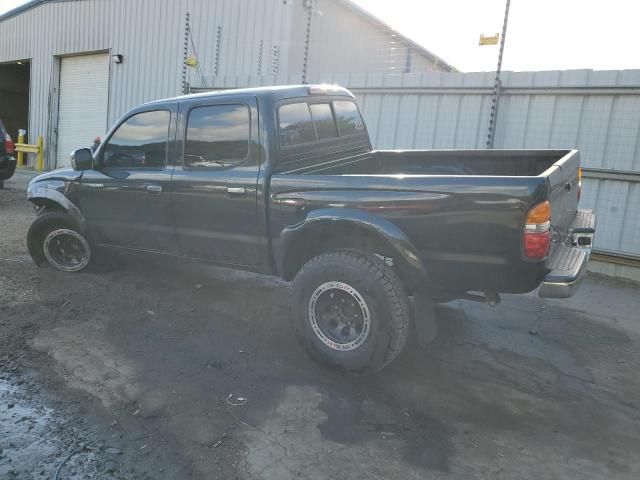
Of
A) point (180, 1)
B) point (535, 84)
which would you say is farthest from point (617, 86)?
point (180, 1)

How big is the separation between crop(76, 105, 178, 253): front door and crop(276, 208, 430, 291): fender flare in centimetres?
162

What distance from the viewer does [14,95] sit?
80.2 feet

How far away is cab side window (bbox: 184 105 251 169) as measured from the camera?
4.02 metres

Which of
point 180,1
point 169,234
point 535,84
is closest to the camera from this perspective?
point 169,234

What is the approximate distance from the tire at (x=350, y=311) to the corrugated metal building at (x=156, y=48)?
6195 mm

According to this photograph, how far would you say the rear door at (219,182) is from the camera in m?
3.95

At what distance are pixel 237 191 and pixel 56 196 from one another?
2.36 metres

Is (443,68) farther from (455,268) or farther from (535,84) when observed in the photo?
(455,268)

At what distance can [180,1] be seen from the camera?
13516 mm

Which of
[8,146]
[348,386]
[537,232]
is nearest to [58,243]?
[348,386]

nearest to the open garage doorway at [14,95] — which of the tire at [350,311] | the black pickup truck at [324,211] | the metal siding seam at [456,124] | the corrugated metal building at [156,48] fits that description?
the corrugated metal building at [156,48]

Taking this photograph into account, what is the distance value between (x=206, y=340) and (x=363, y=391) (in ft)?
4.65

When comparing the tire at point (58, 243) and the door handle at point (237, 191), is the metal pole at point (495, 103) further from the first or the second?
the tire at point (58, 243)

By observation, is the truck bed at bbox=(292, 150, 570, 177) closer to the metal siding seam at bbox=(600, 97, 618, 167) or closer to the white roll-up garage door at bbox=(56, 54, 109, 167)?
the metal siding seam at bbox=(600, 97, 618, 167)
